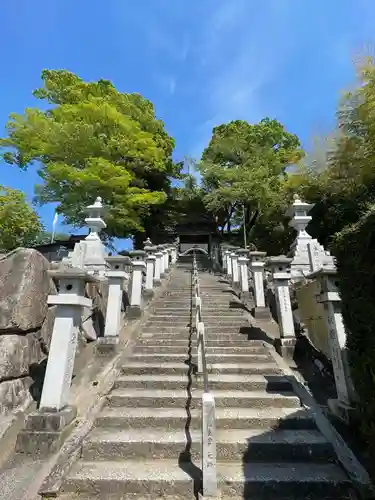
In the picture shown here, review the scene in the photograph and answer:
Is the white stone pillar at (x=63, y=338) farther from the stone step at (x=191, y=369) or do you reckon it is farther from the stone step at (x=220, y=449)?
the stone step at (x=191, y=369)

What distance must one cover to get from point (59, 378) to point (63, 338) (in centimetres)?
47

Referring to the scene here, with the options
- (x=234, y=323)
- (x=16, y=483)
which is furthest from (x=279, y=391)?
(x=16, y=483)

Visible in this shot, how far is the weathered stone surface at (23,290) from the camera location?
382 cm

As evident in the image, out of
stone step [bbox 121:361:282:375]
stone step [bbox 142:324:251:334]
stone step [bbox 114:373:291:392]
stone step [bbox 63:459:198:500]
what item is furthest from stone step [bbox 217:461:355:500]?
stone step [bbox 142:324:251:334]

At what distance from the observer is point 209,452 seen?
8.81ft

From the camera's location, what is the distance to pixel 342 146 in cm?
1214

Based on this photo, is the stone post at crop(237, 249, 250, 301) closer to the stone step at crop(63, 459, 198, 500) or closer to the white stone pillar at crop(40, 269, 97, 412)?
the white stone pillar at crop(40, 269, 97, 412)

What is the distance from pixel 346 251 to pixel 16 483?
13.3 feet

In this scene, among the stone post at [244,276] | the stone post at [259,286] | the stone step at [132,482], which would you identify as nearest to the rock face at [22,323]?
the stone step at [132,482]

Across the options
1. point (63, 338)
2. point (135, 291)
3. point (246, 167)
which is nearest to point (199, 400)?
point (63, 338)

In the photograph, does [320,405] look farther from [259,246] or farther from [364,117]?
[259,246]

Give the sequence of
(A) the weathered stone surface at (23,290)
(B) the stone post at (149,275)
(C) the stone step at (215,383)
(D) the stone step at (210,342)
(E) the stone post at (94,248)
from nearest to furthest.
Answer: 1. (A) the weathered stone surface at (23,290)
2. (C) the stone step at (215,383)
3. (D) the stone step at (210,342)
4. (B) the stone post at (149,275)
5. (E) the stone post at (94,248)

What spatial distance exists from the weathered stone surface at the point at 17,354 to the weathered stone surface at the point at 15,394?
9 centimetres

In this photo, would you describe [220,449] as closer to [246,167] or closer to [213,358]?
[213,358]
